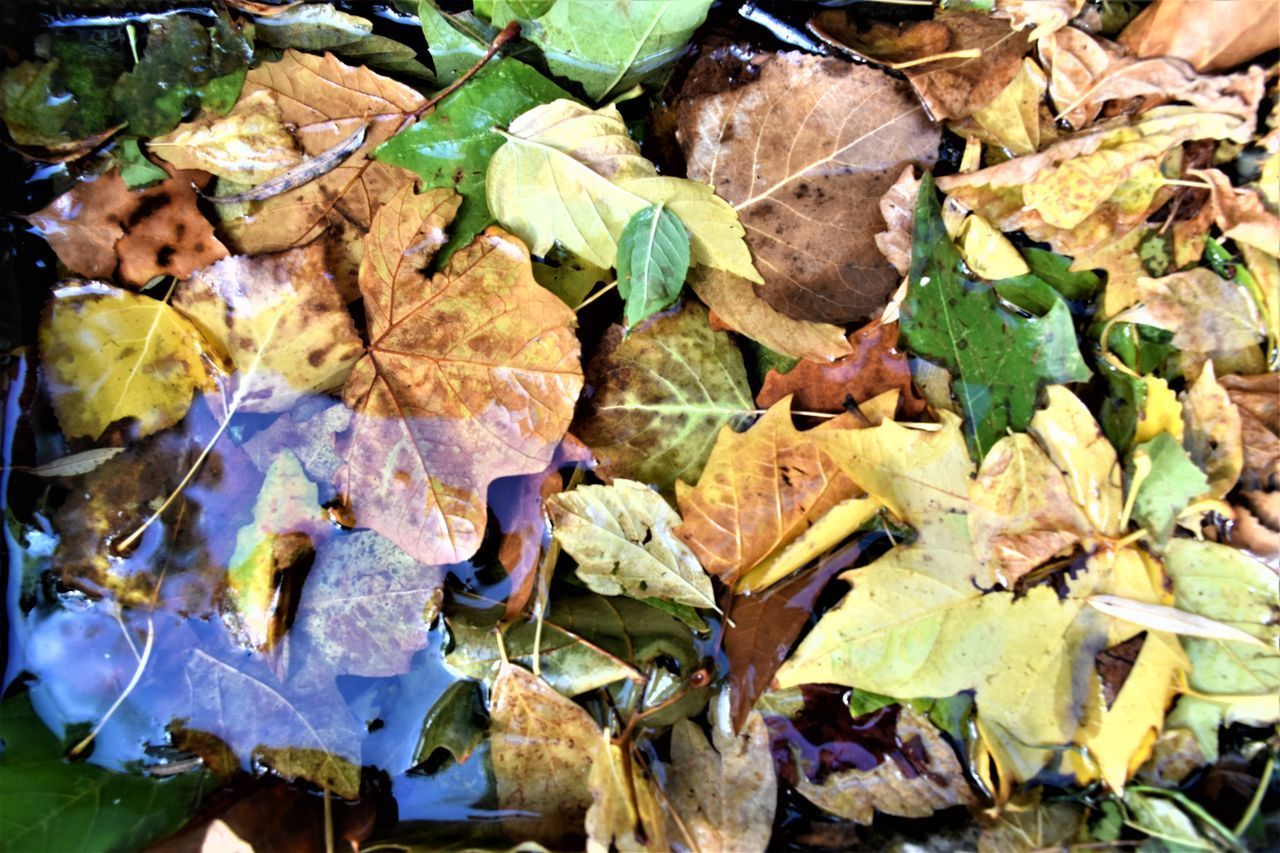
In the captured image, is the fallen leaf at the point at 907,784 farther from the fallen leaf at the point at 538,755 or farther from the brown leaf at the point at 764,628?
the fallen leaf at the point at 538,755

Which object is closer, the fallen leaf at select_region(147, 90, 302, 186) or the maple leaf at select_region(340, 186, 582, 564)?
the maple leaf at select_region(340, 186, 582, 564)

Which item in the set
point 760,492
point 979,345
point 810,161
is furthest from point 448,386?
point 979,345

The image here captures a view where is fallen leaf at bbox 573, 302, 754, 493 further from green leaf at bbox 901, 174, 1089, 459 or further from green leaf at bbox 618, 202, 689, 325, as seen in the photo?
green leaf at bbox 901, 174, 1089, 459

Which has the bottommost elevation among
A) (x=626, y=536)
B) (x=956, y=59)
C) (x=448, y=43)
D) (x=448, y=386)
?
(x=626, y=536)

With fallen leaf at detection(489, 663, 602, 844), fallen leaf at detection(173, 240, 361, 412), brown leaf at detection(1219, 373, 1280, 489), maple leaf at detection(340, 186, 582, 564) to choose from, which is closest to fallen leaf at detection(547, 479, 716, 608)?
maple leaf at detection(340, 186, 582, 564)

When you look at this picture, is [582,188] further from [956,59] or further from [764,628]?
[764,628]
